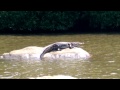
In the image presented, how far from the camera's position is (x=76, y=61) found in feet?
45.5

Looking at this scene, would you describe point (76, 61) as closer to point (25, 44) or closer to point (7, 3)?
point (25, 44)

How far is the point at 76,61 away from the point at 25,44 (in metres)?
5.90

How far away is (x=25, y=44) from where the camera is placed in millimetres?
19078

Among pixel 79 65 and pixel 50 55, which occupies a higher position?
pixel 50 55

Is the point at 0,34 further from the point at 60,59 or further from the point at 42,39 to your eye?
the point at 60,59

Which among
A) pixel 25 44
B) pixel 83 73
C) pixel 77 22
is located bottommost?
pixel 83 73

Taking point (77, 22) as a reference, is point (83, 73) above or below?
below

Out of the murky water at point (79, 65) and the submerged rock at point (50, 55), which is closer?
the murky water at point (79, 65)

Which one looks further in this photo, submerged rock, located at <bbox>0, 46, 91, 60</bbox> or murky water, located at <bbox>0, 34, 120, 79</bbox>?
submerged rock, located at <bbox>0, 46, 91, 60</bbox>

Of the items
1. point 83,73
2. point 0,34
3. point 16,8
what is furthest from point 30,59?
point 16,8

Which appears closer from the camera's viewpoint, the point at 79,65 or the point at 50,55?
the point at 79,65
